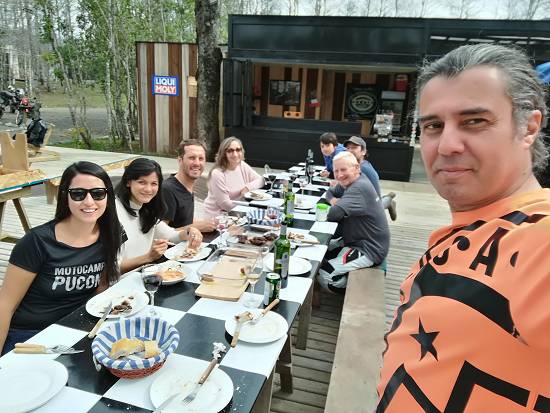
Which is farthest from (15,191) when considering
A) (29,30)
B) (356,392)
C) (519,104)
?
(29,30)

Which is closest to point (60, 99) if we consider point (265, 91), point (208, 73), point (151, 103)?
point (151, 103)

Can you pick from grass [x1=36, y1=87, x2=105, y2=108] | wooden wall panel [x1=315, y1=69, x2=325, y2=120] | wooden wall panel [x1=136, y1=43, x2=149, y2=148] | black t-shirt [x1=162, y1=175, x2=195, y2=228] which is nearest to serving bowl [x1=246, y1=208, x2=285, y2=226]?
black t-shirt [x1=162, y1=175, x2=195, y2=228]

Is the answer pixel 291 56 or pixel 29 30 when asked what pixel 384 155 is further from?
pixel 29 30

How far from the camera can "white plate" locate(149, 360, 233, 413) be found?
1130mm

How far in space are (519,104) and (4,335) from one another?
210 centimetres

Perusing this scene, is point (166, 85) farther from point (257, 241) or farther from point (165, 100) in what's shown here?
point (257, 241)

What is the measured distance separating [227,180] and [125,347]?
2844 mm

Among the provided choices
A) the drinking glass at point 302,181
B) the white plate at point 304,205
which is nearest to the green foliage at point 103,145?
the drinking glass at point 302,181

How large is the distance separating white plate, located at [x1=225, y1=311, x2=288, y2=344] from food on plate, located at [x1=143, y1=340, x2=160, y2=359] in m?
0.30

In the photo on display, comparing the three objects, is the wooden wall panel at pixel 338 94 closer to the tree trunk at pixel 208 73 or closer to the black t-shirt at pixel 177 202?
the tree trunk at pixel 208 73

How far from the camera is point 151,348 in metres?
1.31

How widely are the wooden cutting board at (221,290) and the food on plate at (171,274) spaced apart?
156 mm

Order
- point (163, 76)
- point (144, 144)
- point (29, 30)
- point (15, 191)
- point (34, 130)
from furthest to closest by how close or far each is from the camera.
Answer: point (29, 30) < point (144, 144) < point (163, 76) < point (34, 130) < point (15, 191)

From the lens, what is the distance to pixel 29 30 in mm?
22062
